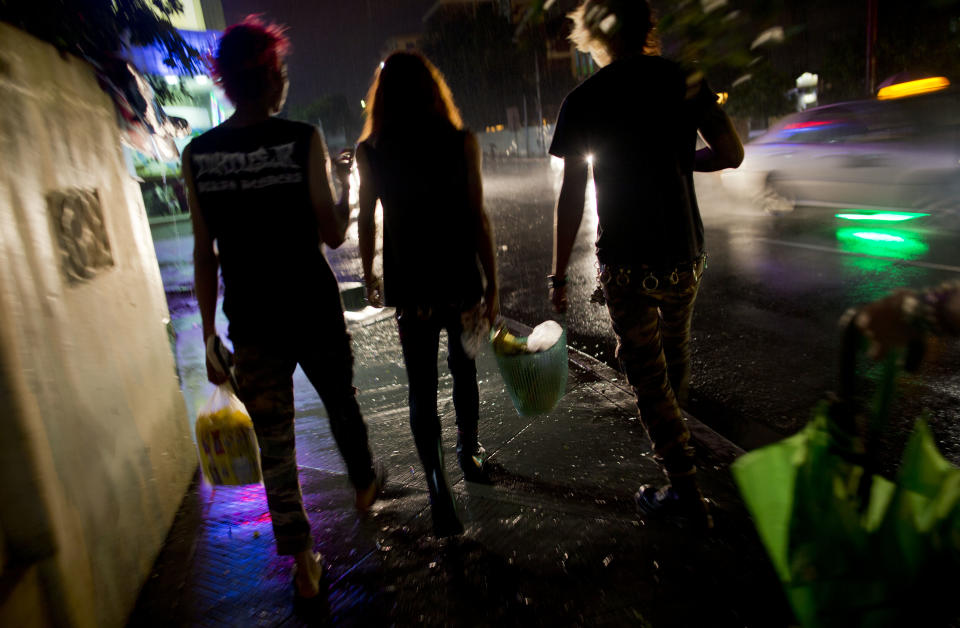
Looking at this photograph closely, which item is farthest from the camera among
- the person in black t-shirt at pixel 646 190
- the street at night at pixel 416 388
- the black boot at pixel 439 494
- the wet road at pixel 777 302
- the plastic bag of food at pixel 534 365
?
the wet road at pixel 777 302

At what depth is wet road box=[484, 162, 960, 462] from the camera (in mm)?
3707

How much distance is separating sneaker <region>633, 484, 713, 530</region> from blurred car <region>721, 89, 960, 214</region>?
7.13 meters

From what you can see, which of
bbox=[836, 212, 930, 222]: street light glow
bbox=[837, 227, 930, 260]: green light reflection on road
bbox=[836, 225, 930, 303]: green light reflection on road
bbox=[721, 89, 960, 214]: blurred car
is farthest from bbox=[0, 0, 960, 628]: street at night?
bbox=[836, 212, 930, 222]: street light glow

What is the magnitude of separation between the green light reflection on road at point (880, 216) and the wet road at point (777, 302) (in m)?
0.08

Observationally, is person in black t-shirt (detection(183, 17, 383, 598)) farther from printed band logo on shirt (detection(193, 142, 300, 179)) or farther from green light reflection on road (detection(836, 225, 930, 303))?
green light reflection on road (detection(836, 225, 930, 303))

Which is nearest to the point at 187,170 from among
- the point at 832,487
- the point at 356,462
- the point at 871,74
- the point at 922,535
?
the point at 356,462

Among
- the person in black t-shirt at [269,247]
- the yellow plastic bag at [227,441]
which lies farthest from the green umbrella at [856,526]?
the yellow plastic bag at [227,441]

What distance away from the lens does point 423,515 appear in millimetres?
2824

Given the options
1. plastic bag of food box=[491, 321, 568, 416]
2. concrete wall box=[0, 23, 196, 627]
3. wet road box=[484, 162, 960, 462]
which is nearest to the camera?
concrete wall box=[0, 23, 196, 627]

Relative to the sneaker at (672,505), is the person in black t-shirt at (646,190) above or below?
above

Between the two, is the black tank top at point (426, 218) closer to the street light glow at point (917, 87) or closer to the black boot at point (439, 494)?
the black boot at point (439, 494)

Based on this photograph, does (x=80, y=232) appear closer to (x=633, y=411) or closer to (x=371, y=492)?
(x=371, y=492)

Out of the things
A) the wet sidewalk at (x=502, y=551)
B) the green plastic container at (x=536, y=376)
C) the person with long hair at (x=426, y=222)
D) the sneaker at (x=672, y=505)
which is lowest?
the wet sidewalk at (x=502, y=551)

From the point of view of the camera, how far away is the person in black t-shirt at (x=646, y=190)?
2.32 metres
